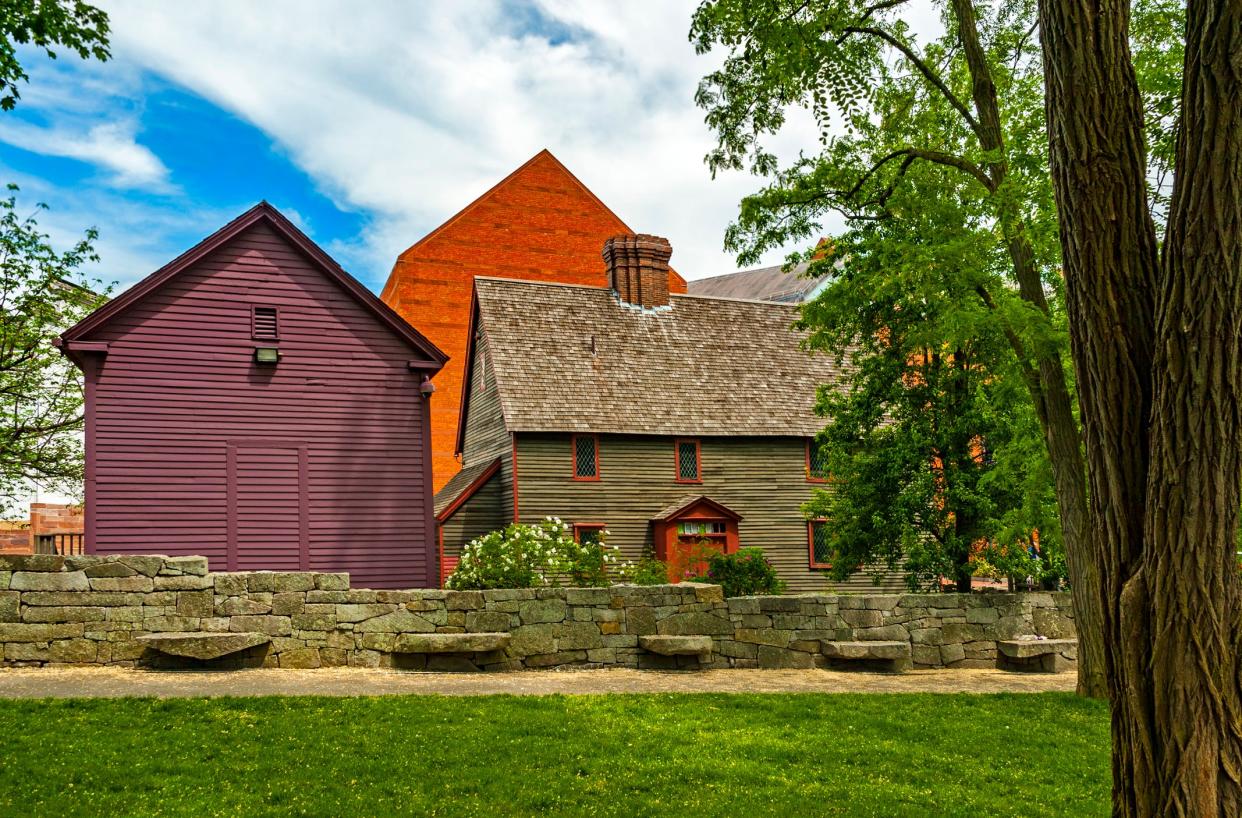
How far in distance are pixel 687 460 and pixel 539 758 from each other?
58.9 ft

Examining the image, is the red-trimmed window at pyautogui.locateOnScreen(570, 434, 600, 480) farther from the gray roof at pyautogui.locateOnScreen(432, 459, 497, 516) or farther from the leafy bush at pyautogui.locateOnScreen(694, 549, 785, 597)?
the leafy bush at pyautogui.locateOnScreen(694, 549, 785, 597)

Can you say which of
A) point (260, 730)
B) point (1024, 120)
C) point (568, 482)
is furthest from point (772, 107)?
point (568, 482)

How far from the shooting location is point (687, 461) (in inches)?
1052

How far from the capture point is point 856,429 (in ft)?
66.6

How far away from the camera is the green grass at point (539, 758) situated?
780 cm

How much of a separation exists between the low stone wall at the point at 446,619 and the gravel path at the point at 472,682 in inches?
13.2

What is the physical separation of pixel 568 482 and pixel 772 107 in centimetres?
1325

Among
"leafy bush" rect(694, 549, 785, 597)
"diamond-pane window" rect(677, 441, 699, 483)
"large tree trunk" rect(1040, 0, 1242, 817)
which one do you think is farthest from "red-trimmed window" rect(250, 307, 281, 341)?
"large tree trunk" rect(1040, 0, 1242, 817)

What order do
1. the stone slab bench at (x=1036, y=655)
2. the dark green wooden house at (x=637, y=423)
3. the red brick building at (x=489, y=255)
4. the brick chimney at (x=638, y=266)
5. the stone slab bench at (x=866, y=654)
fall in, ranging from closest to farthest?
the stone slab bench at (x=866, y=654) < the stone slab bench at (x=1036, y=655) < the dark green wooden house at (x=637, y=423) < the brick chimney at (x=638, y=266) < the red brick building at (x=489, y=255)

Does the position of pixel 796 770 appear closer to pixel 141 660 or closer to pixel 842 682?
pixel 842 682

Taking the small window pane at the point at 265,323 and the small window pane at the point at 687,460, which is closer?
the small window pane at the point at 265,323

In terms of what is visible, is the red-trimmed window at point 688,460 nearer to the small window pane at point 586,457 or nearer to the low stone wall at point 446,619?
the small window pane at point 586,457

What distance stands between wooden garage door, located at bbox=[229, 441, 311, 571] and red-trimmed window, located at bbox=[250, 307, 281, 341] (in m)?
1.93

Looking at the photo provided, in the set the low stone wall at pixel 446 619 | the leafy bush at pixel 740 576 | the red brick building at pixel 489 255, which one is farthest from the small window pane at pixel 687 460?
the low stone wall at pixel 446 619
